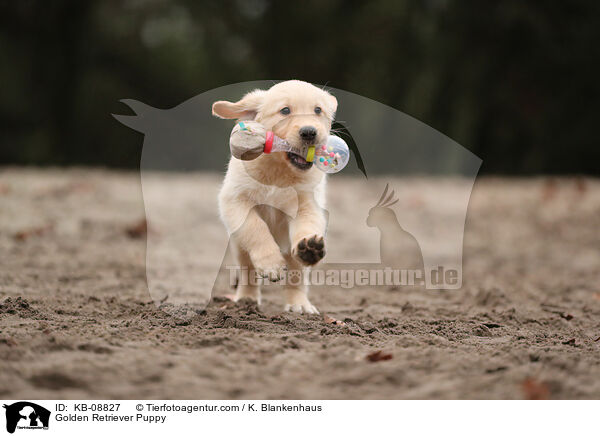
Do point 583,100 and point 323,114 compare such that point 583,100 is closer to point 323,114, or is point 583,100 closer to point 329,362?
point 323,114

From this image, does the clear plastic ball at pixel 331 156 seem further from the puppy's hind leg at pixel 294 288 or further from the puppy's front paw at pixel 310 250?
the puppy's hind leg at pixel 294 288

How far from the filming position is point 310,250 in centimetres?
293

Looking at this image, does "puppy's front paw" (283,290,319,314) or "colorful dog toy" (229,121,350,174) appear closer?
"colorful dog toy" (229,121,350,174)

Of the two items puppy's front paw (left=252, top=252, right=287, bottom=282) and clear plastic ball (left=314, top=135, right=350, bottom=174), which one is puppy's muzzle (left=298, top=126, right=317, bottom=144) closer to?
clear plastic ball (left=314, top=135, right=350, bottom=174)

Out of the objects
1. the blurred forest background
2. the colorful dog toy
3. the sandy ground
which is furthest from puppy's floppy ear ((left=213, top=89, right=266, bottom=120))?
the blurred forest background

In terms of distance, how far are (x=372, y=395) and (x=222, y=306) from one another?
1.58m

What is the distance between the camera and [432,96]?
10.6 metres

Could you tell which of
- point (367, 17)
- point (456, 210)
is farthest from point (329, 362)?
point (367, 17)

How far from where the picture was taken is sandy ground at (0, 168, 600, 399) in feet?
6.99

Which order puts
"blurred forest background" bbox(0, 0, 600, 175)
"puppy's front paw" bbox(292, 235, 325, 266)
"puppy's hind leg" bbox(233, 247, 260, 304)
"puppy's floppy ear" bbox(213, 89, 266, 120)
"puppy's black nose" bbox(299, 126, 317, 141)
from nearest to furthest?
"puppy's front paw" bbox(292, 235, 325, 266) → "puppy's black nose" bbox(299, 126, 317, 141) → "puppy's floppy ear" bbox(213, 89, 266, 120) → "puppy's hind leg" bbox(233, 247, 260, 304) → "blurred forest background" bbox(0, 0, 600, 175)
